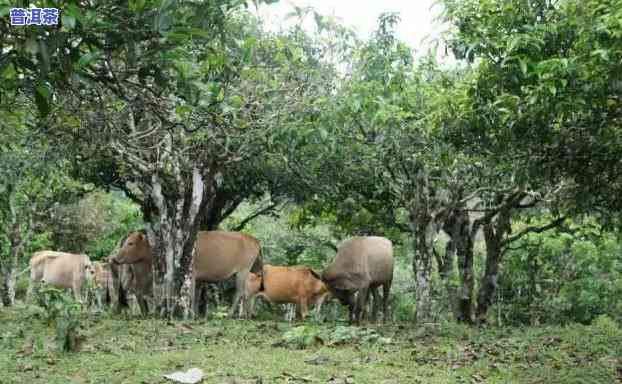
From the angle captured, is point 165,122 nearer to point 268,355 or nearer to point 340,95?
point 268,355

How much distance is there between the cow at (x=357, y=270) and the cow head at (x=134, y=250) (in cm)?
432

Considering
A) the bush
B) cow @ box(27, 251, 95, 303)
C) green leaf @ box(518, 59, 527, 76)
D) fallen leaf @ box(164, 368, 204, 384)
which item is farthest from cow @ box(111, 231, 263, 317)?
green leaf @ box(518, 59, 527, 76)

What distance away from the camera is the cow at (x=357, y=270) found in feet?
56.9

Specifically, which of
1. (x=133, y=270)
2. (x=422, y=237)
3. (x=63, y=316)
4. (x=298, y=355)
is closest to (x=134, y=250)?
(x=133, y=270)

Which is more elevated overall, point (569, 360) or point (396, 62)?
point (396, 62)

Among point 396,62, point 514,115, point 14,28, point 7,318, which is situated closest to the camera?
point 14,28

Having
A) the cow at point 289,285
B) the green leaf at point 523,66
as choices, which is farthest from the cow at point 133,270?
the green leaf at point 523,66

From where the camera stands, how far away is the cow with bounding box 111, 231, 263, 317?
15727mm

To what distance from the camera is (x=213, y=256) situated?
16.5 meters

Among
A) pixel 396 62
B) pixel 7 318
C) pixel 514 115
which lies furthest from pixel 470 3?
pixel 7 318

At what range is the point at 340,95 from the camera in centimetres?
1387

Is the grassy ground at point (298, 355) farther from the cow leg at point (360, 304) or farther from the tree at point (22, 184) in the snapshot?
the cow leg at point (360, 304)

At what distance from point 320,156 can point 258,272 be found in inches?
173

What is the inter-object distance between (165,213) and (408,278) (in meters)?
21.3
